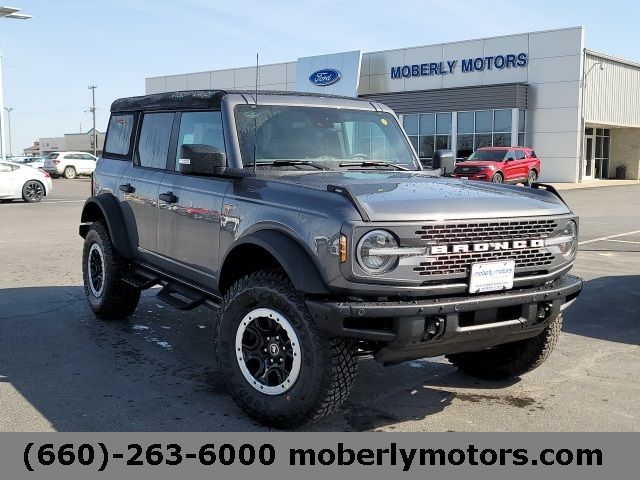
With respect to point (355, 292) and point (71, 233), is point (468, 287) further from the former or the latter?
point (71, 233)

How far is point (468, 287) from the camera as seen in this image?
3777 mm

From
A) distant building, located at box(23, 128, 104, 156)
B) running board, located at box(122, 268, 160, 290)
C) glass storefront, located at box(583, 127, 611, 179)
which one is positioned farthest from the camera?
distant building, located at box(23, 128, 104, 156)

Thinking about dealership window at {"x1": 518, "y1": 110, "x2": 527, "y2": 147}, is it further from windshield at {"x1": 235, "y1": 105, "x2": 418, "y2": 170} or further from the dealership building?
windshield at {"x1": 235, "y1": 105, "x2": 418, "y2": 170}

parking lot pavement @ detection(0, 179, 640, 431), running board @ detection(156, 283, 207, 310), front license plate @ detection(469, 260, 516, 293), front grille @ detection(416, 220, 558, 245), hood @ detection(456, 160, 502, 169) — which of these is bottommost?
parking lot pavement @ detection(0, 179, 640, 431)

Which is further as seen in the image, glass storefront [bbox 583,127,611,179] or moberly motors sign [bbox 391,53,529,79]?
glass storefront [bbox 583,127,611,179]

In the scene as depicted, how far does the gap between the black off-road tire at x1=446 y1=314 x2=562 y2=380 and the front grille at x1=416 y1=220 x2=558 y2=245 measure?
80 centimetres

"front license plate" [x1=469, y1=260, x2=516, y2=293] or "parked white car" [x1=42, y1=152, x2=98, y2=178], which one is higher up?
"parked white car" [x1=42, y1=152, x2=98, y2=178]

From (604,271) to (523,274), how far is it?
20.1ft

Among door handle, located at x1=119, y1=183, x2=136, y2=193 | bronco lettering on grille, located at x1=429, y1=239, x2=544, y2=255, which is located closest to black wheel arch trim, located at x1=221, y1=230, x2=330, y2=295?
bronco lettering on grille, located at x1=429, y1=239, x2=544, y2=255

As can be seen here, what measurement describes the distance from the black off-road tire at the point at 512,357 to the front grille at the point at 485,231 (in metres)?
0.80

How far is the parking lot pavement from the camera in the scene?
163 inches

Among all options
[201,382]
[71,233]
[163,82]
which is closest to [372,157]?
[201,382]

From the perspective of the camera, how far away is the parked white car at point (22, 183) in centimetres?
2069

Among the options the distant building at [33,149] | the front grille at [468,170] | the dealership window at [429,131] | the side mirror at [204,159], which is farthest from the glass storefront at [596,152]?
the distant building at [33,149]
